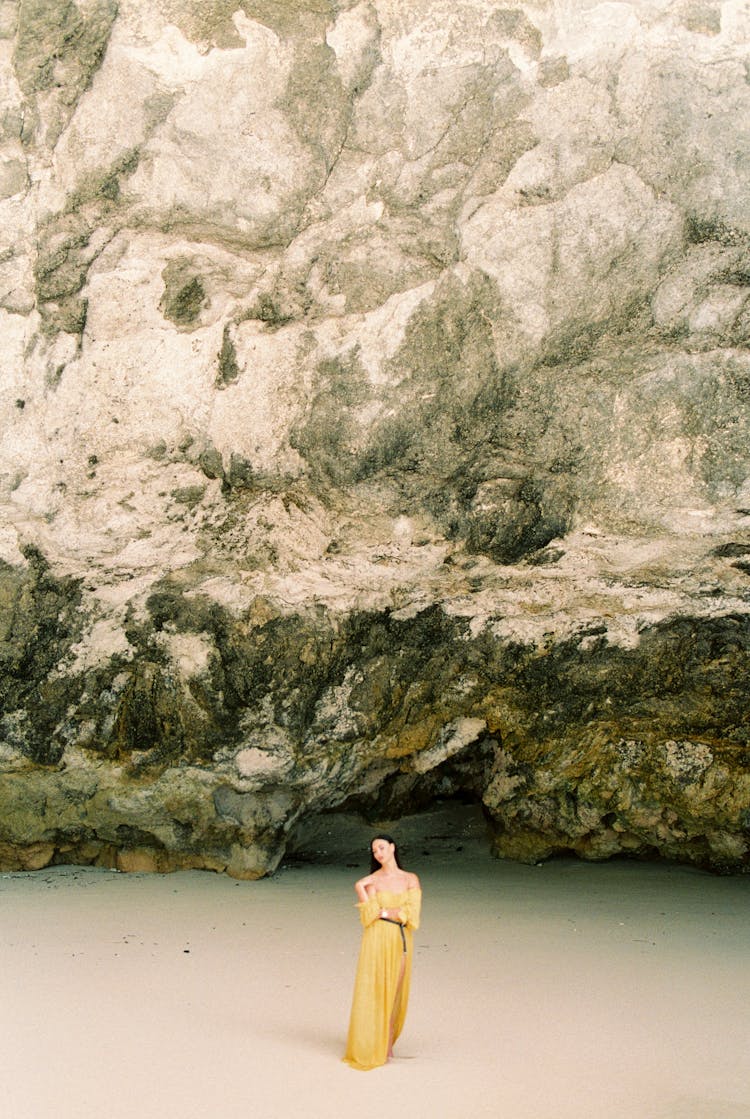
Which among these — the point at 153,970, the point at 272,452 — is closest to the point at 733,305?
the point at 272,452

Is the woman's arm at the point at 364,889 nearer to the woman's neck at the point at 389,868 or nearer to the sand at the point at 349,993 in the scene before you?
the woman's neck at the point at 389,868

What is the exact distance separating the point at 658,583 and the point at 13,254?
3.44 m

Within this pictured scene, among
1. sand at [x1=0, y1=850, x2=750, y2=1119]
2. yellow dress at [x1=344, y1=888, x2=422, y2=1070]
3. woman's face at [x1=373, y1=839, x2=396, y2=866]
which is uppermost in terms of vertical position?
woman's face at [x1=373, y1=839, x2=396, y2=866]

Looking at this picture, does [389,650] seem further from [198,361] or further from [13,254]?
[13,254]

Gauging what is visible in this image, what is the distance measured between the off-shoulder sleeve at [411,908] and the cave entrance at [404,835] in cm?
306

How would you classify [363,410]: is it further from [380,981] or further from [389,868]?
[380,981]

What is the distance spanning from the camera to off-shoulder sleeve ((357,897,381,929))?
134 inches

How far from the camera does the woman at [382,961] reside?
3279 millimetres

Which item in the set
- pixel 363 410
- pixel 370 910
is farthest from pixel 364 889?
pixel 363 410

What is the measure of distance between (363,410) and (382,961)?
223 cm

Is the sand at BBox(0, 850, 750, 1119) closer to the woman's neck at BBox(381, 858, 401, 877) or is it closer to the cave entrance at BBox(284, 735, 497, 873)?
the cave entrance at BBox(284, 735, 497, 873)

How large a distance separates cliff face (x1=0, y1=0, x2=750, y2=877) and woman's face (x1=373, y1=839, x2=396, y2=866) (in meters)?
1.71

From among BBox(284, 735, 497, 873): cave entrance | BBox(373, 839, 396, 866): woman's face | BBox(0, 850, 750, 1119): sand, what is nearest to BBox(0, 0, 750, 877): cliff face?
BBox(0, 850, 750, 1119): sand

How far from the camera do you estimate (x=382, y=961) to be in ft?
10.9
